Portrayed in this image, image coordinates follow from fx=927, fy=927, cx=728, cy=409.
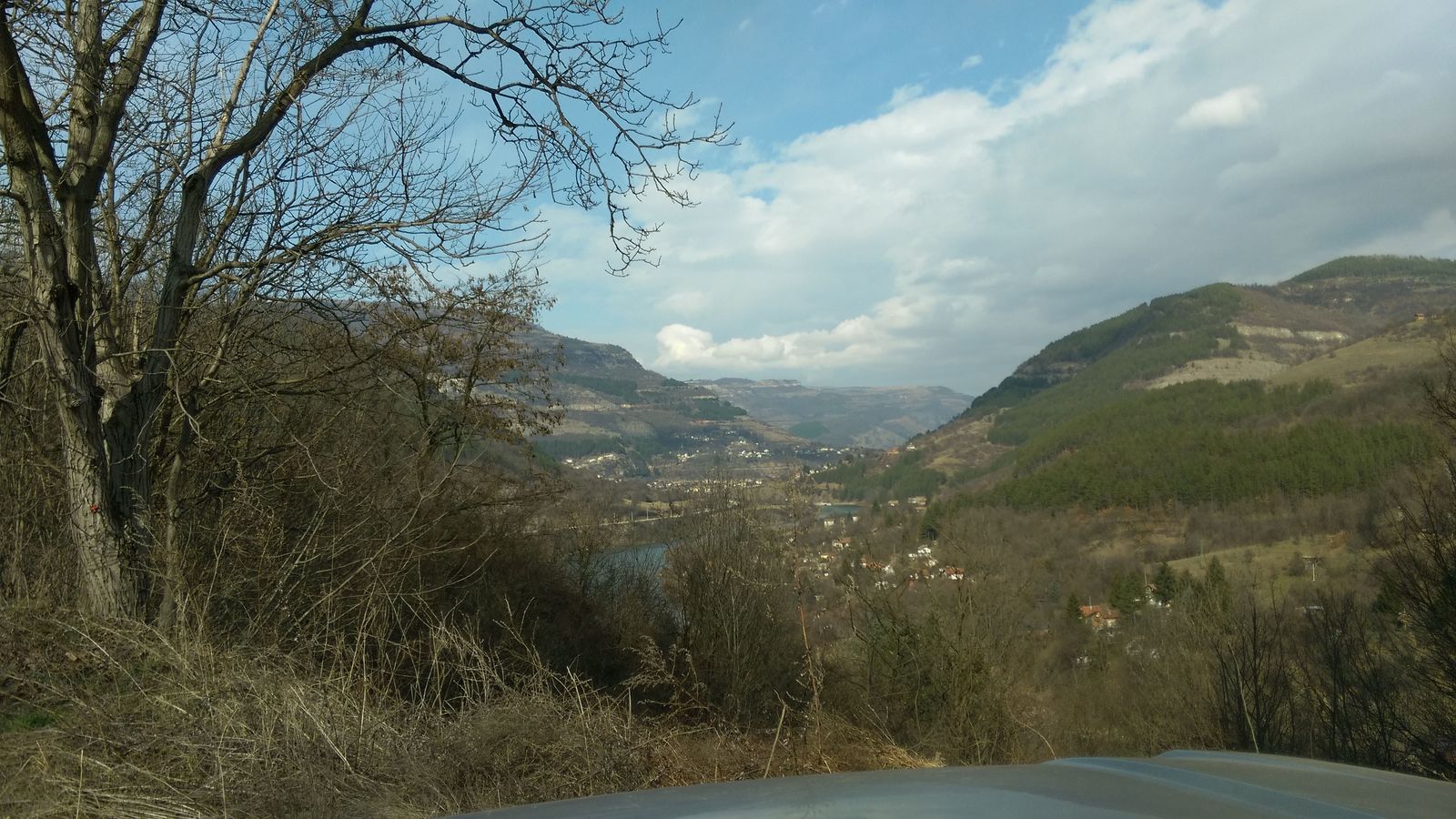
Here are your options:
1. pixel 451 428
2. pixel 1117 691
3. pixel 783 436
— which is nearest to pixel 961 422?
pixel 783 436

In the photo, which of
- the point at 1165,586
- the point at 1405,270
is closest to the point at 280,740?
the point at 1165,586

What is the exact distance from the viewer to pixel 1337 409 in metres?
85.3

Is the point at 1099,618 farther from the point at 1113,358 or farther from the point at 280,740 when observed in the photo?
the point at 1113,358

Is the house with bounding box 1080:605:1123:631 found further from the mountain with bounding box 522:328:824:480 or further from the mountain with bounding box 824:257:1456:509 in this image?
the mountain with bounding box 522:328:824:480

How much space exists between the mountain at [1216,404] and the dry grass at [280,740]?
18.8 metres

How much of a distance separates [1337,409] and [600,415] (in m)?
67.2

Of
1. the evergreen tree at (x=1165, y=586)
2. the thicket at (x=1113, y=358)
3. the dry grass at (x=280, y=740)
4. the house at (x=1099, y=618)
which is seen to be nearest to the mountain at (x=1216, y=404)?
the thicket at (x=1113, y=358)

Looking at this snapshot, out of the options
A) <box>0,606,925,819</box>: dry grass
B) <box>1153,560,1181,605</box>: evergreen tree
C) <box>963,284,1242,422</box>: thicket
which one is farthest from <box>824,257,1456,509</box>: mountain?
<box>0,606,925,819</box>: dry grass

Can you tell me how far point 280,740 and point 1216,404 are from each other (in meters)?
121

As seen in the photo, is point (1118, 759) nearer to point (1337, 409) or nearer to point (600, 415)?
point (600, 415)

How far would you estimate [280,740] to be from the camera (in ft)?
14.0

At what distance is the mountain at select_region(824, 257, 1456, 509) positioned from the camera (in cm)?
7675

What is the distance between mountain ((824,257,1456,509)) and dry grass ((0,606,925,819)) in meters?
18.8

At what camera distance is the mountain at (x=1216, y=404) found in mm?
76750
